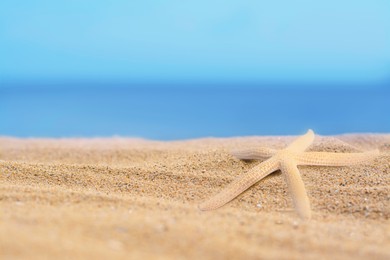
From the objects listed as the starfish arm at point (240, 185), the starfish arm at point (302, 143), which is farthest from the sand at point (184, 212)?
the starfish arm at point (302, 143)

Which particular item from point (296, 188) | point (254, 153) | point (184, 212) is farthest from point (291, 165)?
point (184, 212)

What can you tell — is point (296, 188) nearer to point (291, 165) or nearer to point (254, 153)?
point (291, 165)

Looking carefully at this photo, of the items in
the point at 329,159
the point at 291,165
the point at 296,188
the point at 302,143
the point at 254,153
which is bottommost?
the point at 296,188

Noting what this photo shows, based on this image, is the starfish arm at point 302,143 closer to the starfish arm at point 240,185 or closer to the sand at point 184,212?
the sand at point 184,212

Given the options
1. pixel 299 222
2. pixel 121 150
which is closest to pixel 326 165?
pixel 299 222

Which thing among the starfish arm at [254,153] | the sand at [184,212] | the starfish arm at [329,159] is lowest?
the sand at [184,212]
